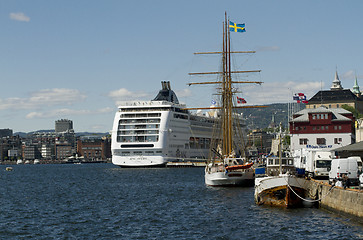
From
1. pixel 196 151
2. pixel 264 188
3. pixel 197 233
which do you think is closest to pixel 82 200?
pixel 264 188

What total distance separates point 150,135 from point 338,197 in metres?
120

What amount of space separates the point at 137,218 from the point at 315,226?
14.1 metres

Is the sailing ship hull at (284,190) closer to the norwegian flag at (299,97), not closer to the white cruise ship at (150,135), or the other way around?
the norwegian flag at (299,97)

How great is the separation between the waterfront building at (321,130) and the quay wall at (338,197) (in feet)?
201

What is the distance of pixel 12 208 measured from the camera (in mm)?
56906

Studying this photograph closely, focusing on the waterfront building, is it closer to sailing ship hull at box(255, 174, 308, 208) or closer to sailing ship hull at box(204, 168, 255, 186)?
sailing ship hull at box(204, 168, 255, 186)

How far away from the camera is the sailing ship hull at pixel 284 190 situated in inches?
1850

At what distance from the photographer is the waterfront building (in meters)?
111

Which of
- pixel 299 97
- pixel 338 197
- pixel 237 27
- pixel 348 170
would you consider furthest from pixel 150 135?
pixel 338 197

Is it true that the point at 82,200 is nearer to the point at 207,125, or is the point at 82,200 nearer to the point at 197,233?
the point at 197,233

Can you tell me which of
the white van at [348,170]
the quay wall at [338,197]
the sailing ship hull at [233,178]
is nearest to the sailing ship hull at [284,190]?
the quay wall at [338,197]

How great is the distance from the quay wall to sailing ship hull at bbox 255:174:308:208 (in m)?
1.66

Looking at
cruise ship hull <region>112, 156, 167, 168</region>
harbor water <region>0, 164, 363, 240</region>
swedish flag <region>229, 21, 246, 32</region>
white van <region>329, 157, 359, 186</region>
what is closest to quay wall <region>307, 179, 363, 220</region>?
harbor water <region>0, 164, 363, 240</region>

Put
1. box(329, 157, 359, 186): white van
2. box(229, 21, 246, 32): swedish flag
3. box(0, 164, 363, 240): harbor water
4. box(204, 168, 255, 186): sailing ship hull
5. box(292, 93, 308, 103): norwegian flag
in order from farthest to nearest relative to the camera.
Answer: box(292, 93, 308, 103): norwegian flag < box(229, 21, 246, 32): swedish flag < box(204, 168, 255, 186): sailing ship hull < box(329, 157, 359, 186): white van < box(0, 164, 363, 240): harbor water
